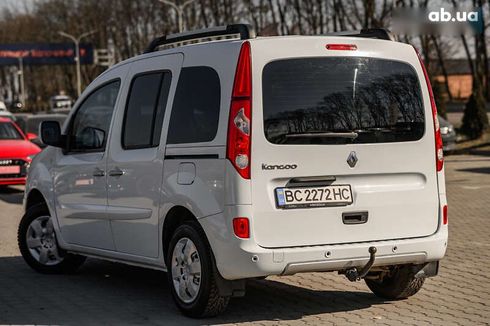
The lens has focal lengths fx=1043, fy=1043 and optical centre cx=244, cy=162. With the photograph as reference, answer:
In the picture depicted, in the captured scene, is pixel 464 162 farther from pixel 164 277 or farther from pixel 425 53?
pixel 425 53

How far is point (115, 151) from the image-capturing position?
8219 mm

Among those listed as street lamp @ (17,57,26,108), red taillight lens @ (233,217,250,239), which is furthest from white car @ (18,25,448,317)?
street lamp @ (17,57,26,108)

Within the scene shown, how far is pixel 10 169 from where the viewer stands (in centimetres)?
1995

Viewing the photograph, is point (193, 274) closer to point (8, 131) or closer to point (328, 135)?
point (328, 135)

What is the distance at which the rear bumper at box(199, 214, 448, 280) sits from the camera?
262 inches

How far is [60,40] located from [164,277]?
86.6m

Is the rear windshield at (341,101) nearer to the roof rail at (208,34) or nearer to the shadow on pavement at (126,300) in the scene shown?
the roof rail at (208,34)

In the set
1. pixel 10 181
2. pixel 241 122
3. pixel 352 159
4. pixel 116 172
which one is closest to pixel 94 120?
pixel 116 172

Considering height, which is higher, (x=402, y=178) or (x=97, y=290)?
(x=402, y=178)

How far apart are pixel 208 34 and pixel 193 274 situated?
1.73 metres

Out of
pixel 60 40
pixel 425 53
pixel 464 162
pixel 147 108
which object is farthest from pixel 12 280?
pixel 60 40

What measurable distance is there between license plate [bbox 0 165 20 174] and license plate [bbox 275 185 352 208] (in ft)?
45.8

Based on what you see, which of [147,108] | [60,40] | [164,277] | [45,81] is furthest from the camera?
[45,81]

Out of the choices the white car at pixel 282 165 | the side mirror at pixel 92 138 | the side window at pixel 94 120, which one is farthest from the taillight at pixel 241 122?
the side mirror at pixel 92 138
